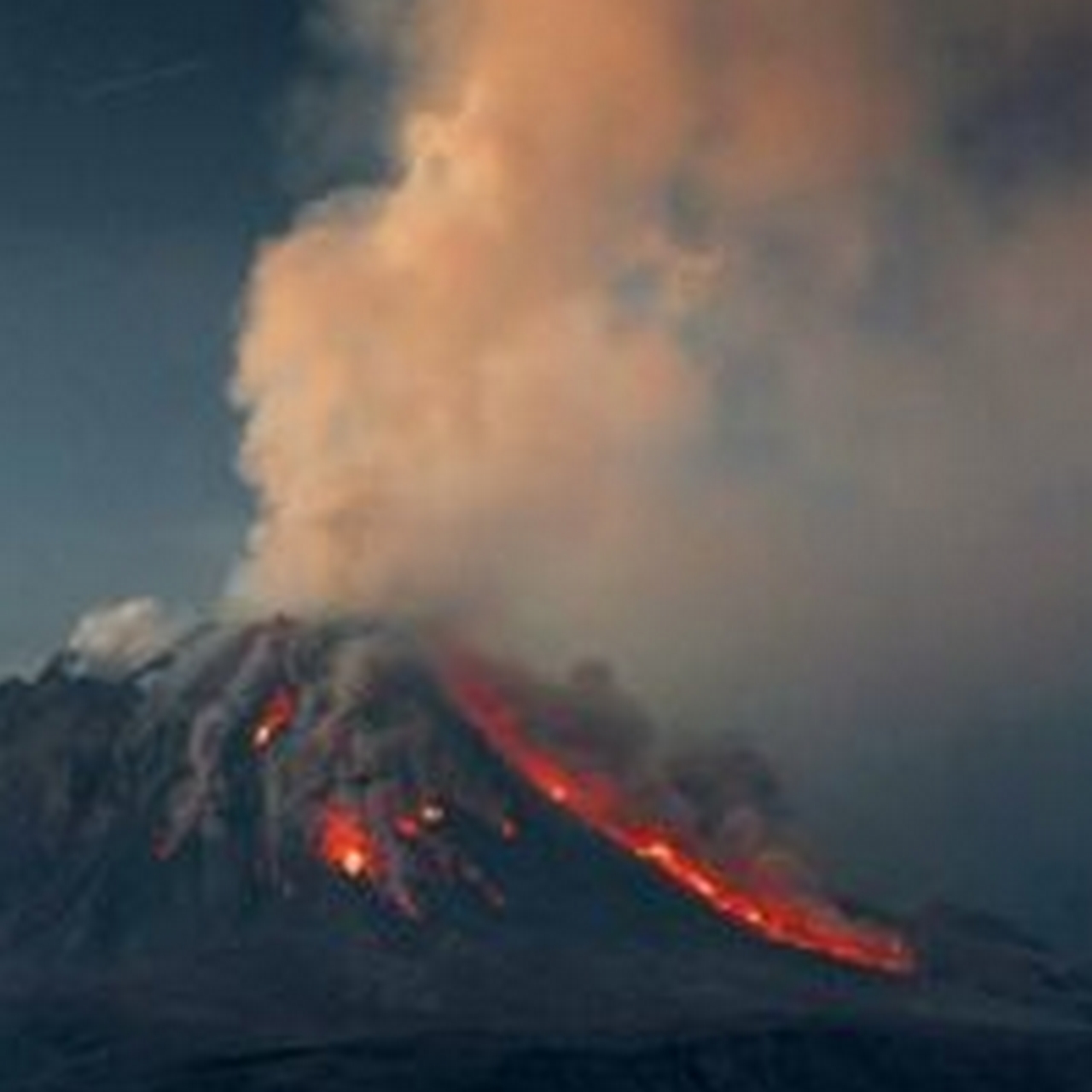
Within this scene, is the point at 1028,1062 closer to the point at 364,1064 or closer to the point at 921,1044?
the point at 921,1044

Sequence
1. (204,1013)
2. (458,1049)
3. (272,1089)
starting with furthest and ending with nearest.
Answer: (204,1013) → (458,1049) → (272,1089)

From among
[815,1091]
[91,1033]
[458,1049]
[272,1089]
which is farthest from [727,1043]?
[91,1033]

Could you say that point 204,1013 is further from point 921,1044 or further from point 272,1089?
point 921,1044

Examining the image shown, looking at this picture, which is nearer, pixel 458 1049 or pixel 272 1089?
pixel 272 1089

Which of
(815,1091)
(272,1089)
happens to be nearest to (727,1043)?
(815,1091)

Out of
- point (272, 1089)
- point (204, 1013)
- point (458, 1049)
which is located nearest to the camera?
point (272, 1089)

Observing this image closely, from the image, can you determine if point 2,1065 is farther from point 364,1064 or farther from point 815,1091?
point 815,1091

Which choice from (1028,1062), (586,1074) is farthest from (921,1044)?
(586,1074)

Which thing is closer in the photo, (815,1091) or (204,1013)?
(815,1091)
